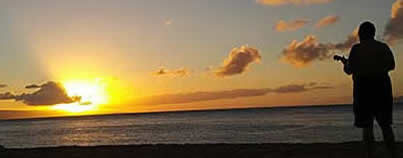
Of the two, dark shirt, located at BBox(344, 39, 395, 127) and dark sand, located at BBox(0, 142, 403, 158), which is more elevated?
dark shirt, located at BBox(344, 39, 395, 127)

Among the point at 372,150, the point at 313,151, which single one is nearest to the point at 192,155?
the point at 313,151

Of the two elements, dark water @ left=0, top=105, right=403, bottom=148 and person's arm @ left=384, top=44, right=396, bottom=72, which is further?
dark water @ left=0, top=105, right=403, bottom=148

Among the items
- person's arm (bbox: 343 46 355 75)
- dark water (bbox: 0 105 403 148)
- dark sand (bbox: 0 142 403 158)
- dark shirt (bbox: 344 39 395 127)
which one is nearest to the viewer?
dark shirt (bbox: 344 39 395 127)

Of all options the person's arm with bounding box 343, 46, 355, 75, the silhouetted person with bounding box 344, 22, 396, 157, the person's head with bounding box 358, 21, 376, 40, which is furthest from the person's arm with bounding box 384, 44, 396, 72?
the person's arm with bounding box 343, 46, 355, 75

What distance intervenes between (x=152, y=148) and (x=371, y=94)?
7.98 m

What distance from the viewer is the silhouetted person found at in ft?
26.1

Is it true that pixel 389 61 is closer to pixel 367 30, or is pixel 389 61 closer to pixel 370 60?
pixel 370 60

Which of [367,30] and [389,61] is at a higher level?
[367,30]

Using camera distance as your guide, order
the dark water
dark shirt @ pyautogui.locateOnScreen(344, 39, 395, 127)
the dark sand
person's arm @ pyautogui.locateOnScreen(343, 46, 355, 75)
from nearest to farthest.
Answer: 1. dark shirt @ pyautogui.locateOnScreen(344, 39, 395, 127)
2. person's arm @ pyautogui.locateOnScreen(343, 46, 355, 75)
3. the dark sand
4. the dark water

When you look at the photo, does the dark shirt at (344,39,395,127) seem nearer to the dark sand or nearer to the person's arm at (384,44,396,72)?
the person's arm at (384,44,396,72)

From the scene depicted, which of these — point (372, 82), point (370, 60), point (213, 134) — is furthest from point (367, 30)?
point (213, 134)

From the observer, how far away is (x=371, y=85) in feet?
26.1

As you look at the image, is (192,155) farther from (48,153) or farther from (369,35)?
(369,35)

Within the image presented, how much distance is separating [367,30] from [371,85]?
2.50 feet
